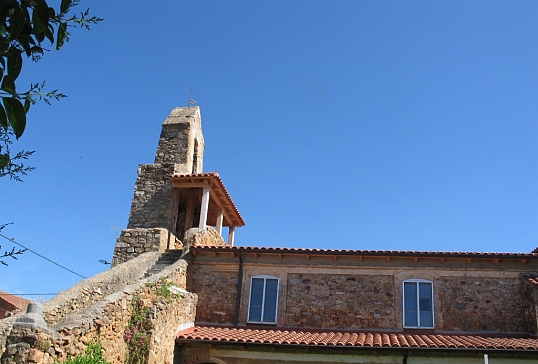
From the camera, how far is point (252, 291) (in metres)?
17.4

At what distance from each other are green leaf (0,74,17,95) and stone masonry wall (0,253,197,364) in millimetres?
7653

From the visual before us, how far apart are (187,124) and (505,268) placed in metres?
13.6

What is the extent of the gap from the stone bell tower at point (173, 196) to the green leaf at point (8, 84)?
52.8ft

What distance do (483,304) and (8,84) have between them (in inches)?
631

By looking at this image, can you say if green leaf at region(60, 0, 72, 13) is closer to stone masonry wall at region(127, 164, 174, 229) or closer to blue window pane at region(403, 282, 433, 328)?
blue window pane at region(403, 282, 433, 328)

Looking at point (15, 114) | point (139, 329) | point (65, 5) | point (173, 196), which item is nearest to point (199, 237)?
point (173, 196)

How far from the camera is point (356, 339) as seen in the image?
14844mm

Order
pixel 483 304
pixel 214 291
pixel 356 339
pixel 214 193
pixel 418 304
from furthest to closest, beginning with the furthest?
pixel 214 193 → pixel 214 291 → pixel 418 304 → pixel 483 304 → pixel 356 339

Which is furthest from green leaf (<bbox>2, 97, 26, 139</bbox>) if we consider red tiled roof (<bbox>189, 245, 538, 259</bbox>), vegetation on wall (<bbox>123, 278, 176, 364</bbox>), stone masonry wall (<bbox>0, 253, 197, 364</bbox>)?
red tiled roof (<bbox>189, 245, 538, 259</bbox>)

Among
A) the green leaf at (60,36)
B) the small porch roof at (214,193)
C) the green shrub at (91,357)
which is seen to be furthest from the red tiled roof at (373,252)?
the green leaf at (60,36)

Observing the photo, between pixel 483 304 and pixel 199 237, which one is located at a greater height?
pixel 199 237

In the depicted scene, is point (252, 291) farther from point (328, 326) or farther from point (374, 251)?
point (374, 251)

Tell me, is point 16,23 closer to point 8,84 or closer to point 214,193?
point 8,84

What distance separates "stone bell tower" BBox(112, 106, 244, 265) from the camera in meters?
A: 20.2
